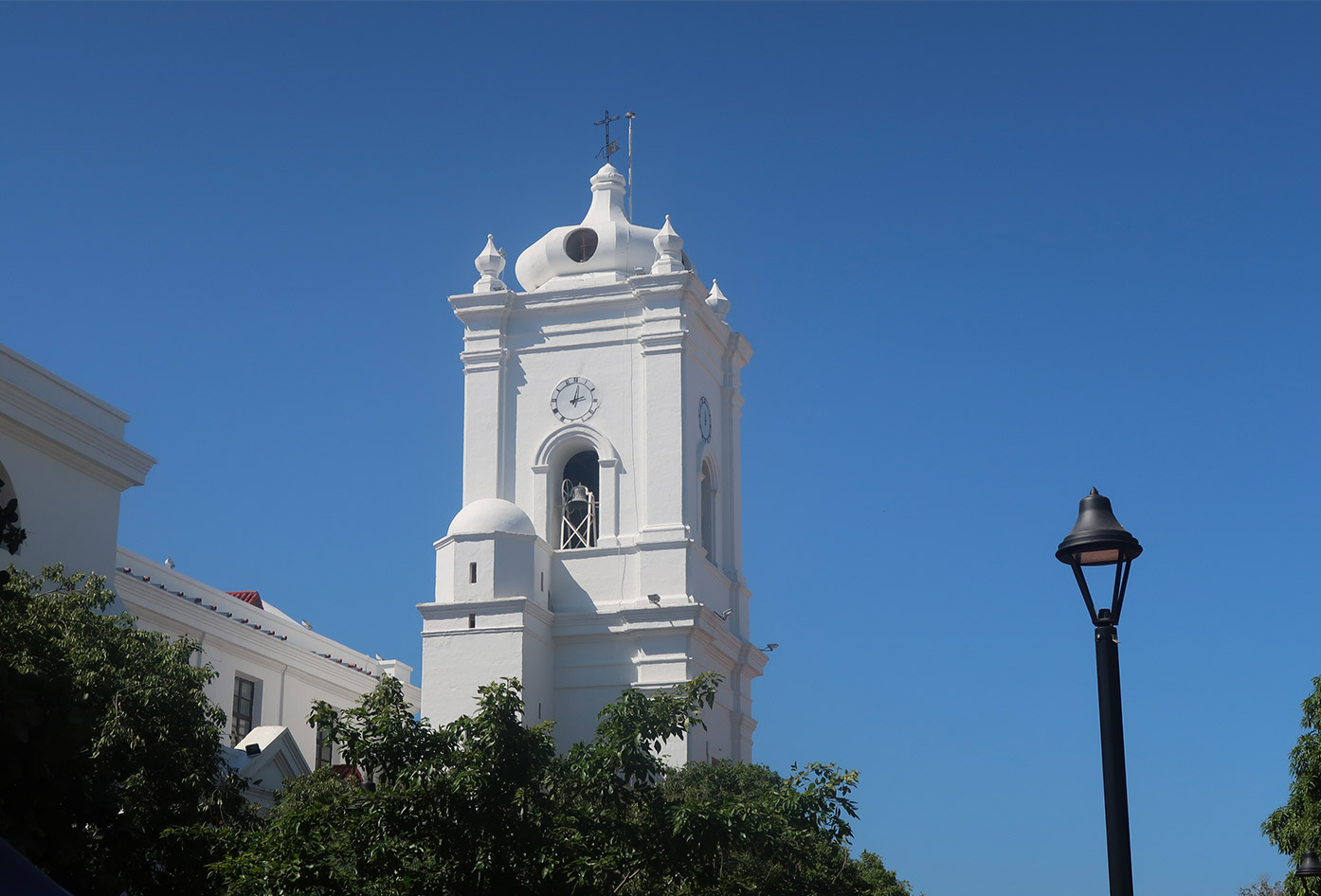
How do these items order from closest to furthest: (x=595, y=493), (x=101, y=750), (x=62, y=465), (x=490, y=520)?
(x=101, y=750) → (x=62, y=465) → (x=490, y=520) → (x=595, y=493)

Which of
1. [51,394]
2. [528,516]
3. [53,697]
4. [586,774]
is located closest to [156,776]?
[586,774]

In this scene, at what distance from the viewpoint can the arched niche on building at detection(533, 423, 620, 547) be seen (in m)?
42.7

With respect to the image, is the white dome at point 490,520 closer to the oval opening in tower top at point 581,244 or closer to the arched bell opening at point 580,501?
the arched bell opening at point 580,501

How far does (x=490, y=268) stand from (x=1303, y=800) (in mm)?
25780

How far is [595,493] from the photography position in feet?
144

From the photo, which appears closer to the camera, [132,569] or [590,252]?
[132,569]

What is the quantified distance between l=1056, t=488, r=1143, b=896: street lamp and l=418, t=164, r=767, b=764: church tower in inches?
1181

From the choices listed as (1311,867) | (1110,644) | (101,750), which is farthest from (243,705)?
(1110,644)

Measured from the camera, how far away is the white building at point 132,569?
2892 centimetres

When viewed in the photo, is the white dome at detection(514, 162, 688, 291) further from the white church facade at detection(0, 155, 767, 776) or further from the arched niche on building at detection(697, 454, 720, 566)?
the arched niche on building at detection(697, 454, 720, 566)

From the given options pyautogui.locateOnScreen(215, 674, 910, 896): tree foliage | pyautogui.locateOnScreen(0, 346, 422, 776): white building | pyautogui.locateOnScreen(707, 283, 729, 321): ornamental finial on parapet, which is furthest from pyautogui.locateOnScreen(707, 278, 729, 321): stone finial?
pyautogui.locateOnScreen(215, 674, 910, 896): tree foliage

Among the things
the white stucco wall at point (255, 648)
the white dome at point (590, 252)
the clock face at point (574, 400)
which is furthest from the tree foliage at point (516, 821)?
the white dome at point (590, 252)

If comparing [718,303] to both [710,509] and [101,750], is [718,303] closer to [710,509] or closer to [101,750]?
[710,509]

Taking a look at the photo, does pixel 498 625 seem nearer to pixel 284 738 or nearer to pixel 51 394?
pixel 284 738
